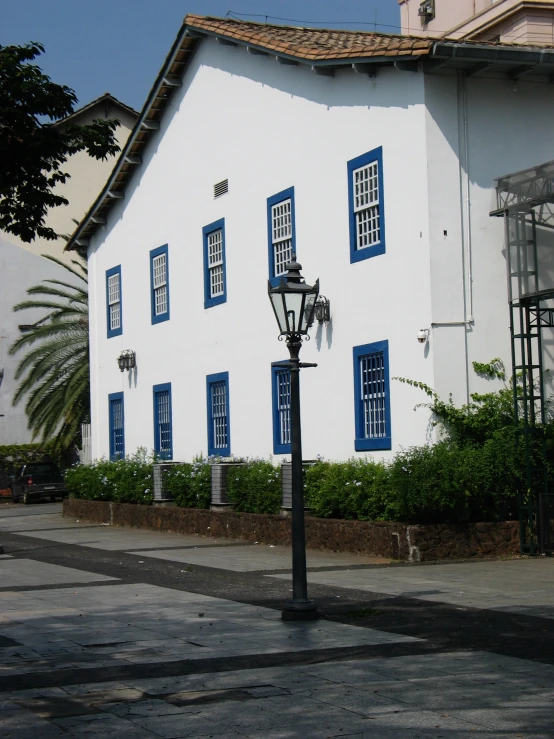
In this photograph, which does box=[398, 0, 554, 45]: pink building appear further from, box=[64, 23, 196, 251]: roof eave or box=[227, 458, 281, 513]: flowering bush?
box=[227, 458, 281, 513]: flowering bush

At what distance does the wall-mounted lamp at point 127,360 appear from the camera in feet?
94.3

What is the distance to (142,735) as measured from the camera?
266 inches

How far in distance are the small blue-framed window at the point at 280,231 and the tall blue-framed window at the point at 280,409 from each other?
5.73 feet

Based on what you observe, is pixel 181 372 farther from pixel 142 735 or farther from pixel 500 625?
pixel 142 735

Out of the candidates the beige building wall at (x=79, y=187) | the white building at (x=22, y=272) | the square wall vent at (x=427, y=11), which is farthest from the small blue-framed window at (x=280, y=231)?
the square wall vent at (x=427, y=11)

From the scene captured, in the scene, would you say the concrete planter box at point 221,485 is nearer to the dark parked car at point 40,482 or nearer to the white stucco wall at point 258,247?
the white stucco wall at point 258,247

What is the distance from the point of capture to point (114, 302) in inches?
1193

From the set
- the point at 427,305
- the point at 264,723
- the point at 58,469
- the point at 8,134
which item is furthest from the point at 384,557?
the point at 58,469

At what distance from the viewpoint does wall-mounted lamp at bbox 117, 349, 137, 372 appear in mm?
28750

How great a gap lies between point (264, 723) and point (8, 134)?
7.12 m

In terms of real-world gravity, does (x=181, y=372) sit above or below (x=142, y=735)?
above

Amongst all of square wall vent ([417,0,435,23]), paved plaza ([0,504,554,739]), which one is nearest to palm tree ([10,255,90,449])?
paved plaza ([0,504,554,739])

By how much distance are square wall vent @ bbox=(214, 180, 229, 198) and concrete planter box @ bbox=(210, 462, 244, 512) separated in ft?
18.7

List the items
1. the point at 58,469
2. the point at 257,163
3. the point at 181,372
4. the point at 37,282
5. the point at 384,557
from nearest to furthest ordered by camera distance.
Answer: the point at 384,557
the point at 257,163
the point at 181,372
the point at 58,469
the point at 37,282
